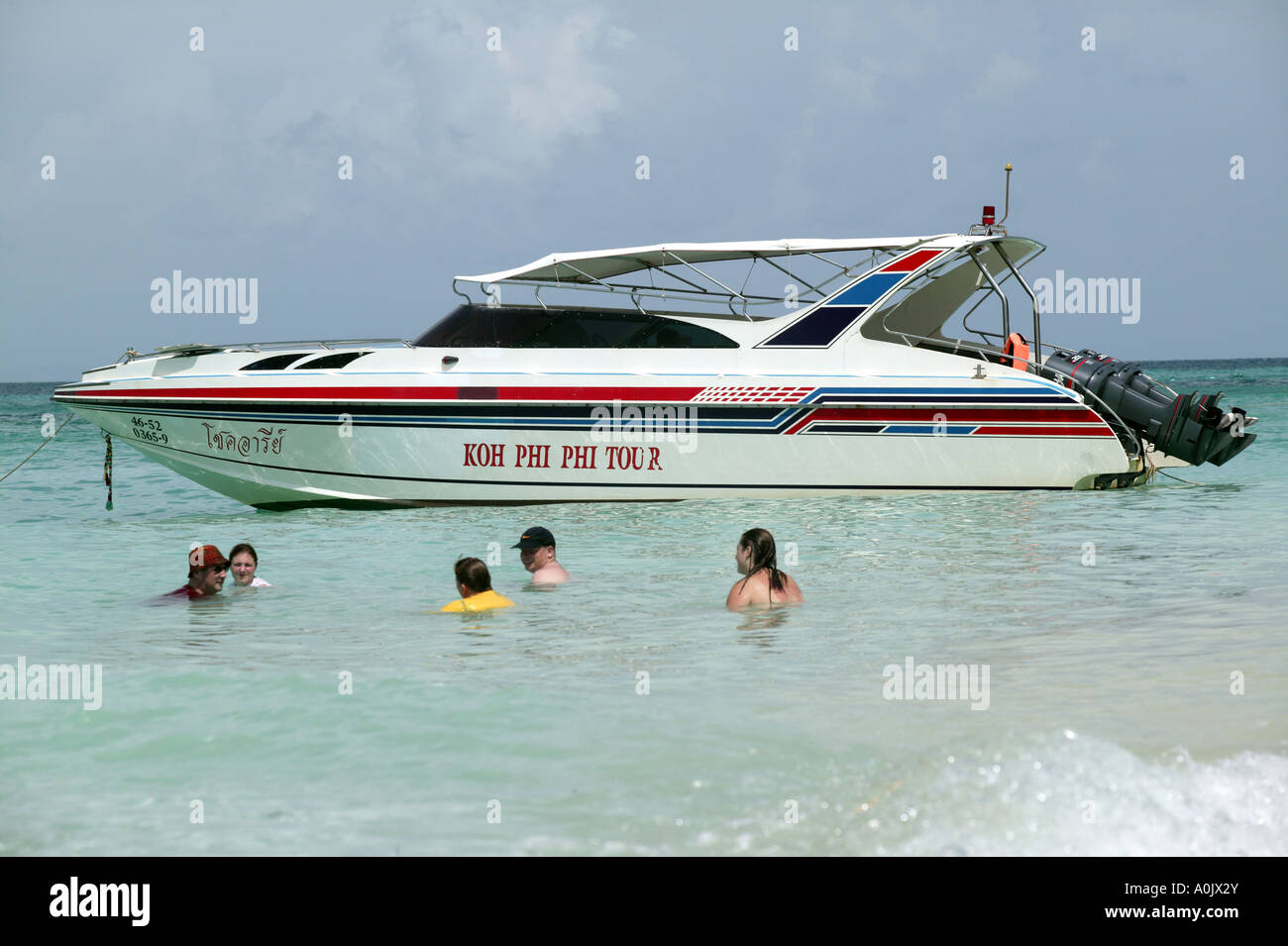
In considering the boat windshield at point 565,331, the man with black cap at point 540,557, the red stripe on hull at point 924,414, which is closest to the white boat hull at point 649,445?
the red stripe on hull at point 924,414

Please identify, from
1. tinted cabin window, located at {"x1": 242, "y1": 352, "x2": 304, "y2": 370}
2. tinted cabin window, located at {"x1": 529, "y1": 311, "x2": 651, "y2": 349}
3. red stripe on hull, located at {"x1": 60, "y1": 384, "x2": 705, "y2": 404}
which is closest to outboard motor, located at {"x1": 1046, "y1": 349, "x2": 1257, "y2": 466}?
red stripe on hull, located at {"x1": 60, "y1": 384, "x2": 705, "y2": 404}

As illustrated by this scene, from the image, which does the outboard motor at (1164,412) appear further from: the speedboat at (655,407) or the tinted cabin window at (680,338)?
the tinted cabin window at (680,338)

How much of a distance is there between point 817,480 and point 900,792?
7.90 metres

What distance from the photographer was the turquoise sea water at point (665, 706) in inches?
151

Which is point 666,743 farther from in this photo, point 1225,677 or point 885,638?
point 1225,677

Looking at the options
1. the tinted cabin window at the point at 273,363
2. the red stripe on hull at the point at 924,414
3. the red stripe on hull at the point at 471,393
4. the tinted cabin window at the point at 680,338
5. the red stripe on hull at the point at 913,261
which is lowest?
the red stripe on hull at the point at 924,414

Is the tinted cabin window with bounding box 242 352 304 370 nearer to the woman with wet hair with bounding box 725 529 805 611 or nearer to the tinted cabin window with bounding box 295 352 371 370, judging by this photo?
the tinted cabin window with bounding box 295 352 371 370

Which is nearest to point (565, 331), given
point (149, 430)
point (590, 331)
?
point (590, 331)

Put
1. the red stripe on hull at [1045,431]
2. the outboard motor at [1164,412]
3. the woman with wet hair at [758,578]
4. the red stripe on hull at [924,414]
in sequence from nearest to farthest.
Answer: the woman with wet hair at [758,578], the red stripe on hull at [924,414], the red stripe on hull at [1045,431], the outboard motor at [1164,412]

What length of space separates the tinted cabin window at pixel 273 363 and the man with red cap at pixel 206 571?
4.58m

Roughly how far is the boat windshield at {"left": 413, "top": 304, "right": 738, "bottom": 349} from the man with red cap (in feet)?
15.6

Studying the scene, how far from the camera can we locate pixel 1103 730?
15.0 feet

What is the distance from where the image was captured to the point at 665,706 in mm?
5066

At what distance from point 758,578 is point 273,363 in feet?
22.6
